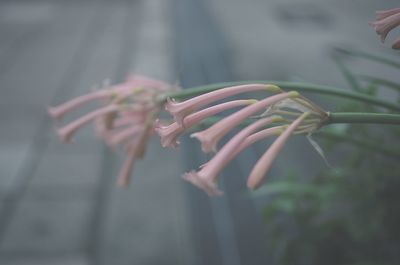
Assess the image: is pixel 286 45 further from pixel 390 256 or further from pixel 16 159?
pixel 390 256

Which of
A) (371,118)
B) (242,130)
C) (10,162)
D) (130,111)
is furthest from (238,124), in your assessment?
(10,162)

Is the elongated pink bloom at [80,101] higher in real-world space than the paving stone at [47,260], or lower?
higher

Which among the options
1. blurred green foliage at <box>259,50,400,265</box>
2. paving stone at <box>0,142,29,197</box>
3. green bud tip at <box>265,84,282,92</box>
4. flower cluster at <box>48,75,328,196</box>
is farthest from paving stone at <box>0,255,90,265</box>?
green bud tip at <box>265,84,282,92</box>

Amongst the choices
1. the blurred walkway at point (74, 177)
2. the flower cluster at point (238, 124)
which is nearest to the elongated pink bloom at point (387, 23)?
the flower cluster at point (238, 124)

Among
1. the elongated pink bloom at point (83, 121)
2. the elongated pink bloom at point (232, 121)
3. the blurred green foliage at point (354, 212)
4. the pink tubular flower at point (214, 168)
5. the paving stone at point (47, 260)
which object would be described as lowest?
the paving stone at point (47, 260)

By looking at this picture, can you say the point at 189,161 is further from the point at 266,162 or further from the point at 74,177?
the point at 266,162

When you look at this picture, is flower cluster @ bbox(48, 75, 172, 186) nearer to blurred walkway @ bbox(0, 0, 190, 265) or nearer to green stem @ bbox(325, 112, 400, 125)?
green stem @ bbox(325, 112, 400, 125)

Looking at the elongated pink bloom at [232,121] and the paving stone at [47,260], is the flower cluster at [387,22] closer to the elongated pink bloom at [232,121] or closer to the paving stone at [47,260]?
the elongated pink bloom at [232,121]

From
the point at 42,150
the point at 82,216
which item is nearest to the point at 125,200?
the point at 82,216
